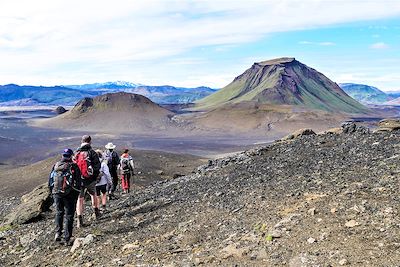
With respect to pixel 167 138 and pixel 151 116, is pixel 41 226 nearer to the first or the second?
pixel 167 138

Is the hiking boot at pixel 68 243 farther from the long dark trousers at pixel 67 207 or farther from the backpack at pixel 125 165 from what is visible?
the backpack at pixel 125 165

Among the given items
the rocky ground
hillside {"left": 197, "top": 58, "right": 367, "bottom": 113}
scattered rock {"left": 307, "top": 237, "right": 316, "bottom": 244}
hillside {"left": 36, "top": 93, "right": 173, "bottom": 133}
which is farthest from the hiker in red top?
hillside {"left": 197, "top": 58, "right": 367, "bottom": 113}

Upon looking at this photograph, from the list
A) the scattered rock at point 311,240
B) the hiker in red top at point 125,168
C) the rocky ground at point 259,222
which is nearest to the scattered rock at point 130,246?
the rocky ground at point 259,222

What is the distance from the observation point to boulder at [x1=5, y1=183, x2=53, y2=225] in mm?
13305

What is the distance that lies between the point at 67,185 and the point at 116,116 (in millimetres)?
92479

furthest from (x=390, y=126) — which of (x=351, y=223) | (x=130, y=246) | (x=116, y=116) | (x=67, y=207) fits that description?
(x=116, y=116)

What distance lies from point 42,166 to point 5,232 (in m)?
21.2

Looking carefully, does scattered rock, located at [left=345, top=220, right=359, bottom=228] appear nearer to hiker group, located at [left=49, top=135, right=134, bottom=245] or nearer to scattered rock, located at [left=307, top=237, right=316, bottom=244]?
scattered rock, located at [left=307, top=237, right=316, bottom=244]

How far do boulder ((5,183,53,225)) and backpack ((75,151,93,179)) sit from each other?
4.37 m

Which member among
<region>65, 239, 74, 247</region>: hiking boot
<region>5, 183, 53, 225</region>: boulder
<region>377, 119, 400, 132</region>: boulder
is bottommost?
<region>5, 183, 53, 225</region>: boulder

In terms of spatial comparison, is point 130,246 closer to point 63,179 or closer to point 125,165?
point 63,179

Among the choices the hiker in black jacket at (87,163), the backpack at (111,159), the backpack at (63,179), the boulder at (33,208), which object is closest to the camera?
the backpack at (63,179)

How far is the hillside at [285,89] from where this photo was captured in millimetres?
152750

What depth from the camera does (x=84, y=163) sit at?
999 cm
